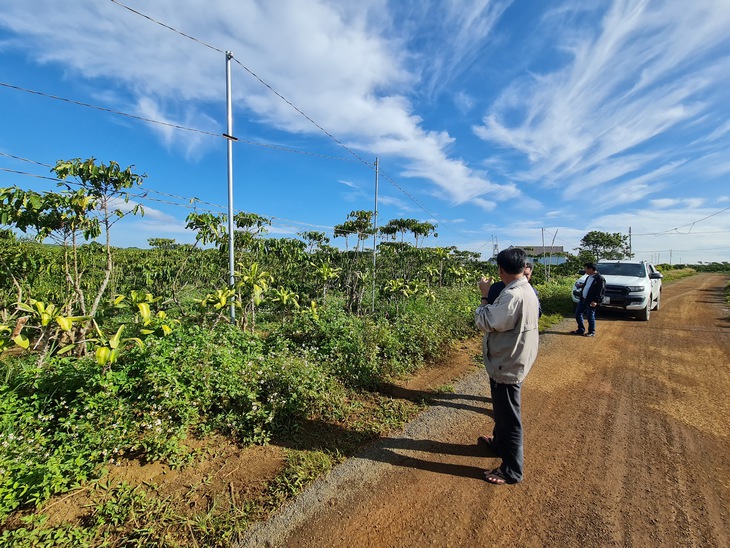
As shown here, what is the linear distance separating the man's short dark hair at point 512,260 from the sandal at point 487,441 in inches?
58.1

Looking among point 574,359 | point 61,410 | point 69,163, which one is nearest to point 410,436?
point 61,410

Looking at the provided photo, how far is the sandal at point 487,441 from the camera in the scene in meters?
2.75

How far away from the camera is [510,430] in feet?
7.76

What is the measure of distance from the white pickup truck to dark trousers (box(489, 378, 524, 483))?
660 centimetres

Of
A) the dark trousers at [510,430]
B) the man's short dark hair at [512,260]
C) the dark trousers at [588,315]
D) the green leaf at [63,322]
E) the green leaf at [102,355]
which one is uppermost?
the man's short dark hair at [512,260]

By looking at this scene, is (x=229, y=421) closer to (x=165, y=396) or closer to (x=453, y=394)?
(x=165, y=396)

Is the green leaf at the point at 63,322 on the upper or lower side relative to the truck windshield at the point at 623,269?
lower

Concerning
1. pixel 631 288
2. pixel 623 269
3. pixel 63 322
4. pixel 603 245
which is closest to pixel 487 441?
pixel 63 322

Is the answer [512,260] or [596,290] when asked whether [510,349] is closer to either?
[512,260]

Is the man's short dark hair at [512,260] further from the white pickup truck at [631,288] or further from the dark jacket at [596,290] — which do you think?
the white pickup truck at [631,288]

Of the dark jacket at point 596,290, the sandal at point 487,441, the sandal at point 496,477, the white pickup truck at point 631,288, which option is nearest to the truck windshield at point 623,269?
the white pickup truck at point 631,288

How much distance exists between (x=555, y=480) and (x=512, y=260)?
1609 mm

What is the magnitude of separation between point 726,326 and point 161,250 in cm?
1623

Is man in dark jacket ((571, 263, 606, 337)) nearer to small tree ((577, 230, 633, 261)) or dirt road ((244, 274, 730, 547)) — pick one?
dirt road ((244, 274, 730, 547))
